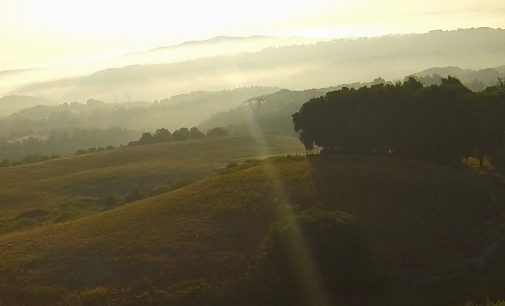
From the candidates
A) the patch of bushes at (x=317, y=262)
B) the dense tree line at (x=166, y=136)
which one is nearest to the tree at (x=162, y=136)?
the dense tree line at (x=166, y=136)

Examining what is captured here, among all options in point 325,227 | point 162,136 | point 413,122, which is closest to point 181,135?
point 162,136

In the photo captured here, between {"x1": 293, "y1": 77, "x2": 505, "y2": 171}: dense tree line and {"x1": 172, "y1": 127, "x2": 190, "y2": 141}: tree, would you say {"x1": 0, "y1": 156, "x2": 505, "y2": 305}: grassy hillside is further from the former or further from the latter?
{"x1": 172, "y1": 127, "x2": 190, "y2": 141}: tree

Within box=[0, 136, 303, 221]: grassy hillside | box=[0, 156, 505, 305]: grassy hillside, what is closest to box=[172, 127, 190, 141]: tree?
box=[0, 136, 303, 221]: grassy hillside

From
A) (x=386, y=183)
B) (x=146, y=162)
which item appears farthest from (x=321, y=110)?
(x=146, y=162)

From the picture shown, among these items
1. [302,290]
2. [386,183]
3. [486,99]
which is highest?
[486,99]

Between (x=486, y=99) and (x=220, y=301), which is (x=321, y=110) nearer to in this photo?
(x=486, y=99)

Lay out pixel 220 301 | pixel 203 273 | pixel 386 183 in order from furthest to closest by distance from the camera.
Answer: pixel 386 183
pixel 203 273
pixel 220 301

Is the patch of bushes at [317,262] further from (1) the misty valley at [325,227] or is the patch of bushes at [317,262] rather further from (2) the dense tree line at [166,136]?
Result: (2) the dense tree line at [166,136]

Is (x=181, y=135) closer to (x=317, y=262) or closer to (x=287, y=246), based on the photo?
(x=287, y=246)
